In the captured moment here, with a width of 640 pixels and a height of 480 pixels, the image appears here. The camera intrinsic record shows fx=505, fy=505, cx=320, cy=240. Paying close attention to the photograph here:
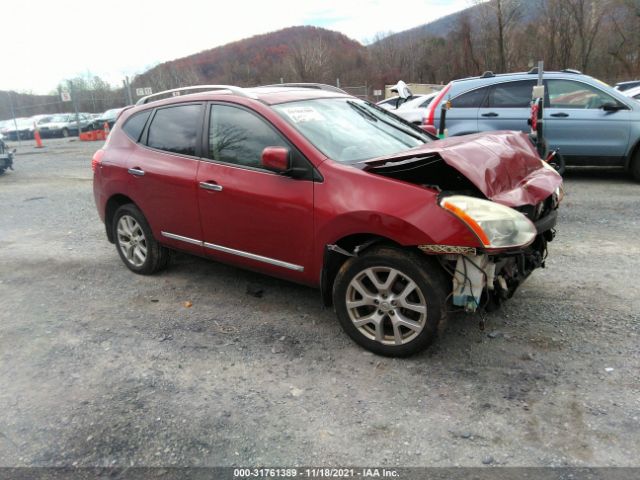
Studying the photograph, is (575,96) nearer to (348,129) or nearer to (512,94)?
(512,94)

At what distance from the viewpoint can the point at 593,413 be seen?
272 cm

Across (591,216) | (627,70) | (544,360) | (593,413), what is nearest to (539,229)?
(544,360)

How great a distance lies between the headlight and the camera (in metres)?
2.88

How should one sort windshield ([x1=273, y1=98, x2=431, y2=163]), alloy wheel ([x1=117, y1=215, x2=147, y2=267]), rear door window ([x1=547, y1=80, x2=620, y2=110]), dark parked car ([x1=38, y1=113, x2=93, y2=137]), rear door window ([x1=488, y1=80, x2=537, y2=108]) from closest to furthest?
windshield ([x1=273, y1=98, x2=431, y2=163])
alloy wheel ([x1=117, y1=215, x2=147, y2=267])
rear door window ([x1=547, y1=80, x2=620, y2=110])
rear door window ([x1=488, y1=80, x2=537, y2=108])
dark parked car ([x1=38, y1=113, x2=93, y2=137])

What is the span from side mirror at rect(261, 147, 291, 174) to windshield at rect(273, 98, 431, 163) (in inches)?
10.5

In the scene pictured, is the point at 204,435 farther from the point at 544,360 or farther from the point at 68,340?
the point at 544,360

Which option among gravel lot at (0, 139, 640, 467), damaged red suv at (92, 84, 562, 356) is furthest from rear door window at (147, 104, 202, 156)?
gravel lot at (0, 139, 640, 467)

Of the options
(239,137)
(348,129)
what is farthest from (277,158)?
(348,129)

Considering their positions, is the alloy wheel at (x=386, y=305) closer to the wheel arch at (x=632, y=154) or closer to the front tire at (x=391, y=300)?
the front tire at (x=391, y=300)

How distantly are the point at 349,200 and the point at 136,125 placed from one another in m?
2.70

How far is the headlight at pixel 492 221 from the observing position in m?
2.88

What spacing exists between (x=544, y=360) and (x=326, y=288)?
150 centimetres

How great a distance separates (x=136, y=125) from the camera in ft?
16.2

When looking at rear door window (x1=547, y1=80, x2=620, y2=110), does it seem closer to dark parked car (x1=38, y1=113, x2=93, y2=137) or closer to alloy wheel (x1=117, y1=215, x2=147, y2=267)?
alloy wheel (x1=117, y1=215, x2=147, y2=267)
